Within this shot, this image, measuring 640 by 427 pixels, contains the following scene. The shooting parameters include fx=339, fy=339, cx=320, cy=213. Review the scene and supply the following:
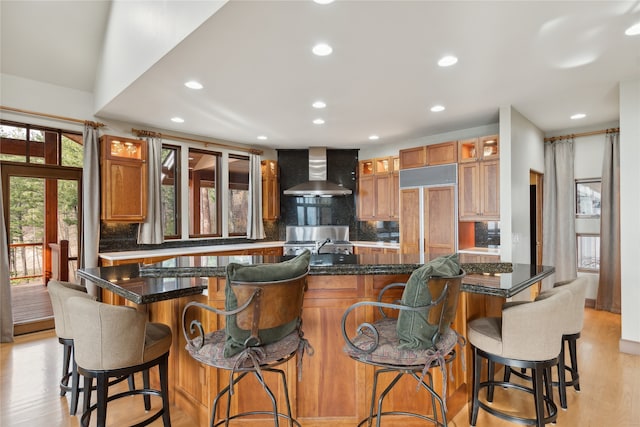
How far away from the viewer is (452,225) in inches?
190

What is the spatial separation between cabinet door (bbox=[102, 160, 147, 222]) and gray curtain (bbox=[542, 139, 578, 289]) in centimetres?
596

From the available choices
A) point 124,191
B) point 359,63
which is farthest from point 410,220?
point 124,191

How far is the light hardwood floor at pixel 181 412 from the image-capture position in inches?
88.0

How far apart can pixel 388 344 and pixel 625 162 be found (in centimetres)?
348

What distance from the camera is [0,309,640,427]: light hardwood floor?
2.24 metres

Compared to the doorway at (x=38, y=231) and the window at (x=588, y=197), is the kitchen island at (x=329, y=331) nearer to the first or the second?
the doorway at (x=38, y=231)

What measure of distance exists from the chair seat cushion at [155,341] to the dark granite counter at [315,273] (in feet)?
0.86

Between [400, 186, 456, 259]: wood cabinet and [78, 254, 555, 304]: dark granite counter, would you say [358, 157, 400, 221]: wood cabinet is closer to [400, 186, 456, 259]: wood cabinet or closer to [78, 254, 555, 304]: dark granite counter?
[400, 186, 456, 259]: wood cabinet

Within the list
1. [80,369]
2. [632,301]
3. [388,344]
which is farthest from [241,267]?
[632,301]

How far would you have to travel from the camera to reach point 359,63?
2.97 meters

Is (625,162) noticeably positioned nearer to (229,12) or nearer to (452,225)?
(452,225)

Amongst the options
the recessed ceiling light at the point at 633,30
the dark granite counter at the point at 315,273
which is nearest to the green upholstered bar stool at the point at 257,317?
the dark granite counter at the point at 315,273

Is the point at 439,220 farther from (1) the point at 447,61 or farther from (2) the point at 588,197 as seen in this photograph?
(1) the point at 447,61

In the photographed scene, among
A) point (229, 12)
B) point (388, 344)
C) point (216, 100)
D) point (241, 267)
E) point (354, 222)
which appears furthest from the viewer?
point (354, 222)
